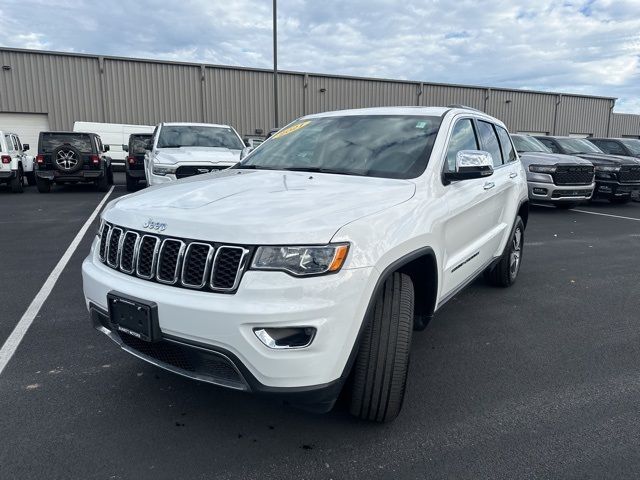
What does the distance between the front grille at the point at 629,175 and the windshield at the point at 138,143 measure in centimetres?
1323

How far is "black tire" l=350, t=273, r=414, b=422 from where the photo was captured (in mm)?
2365

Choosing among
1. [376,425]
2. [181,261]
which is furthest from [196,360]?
[376,425]

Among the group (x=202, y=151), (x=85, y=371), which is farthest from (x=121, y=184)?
(x=85, y=371)

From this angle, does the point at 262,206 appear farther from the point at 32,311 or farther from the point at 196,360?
the point at 32,311

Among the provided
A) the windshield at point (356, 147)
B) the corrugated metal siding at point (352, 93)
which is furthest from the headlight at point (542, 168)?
the corrugated metal siding at point (352, 93)

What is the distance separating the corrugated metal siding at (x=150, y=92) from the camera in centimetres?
2409

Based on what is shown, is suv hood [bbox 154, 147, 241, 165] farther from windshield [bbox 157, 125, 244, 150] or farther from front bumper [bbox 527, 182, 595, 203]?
front bumper [bbox 527, 182, 595, 203]

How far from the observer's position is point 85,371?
10.4 feet

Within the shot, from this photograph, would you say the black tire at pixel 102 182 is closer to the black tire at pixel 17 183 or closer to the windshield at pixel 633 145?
the black tire at pixel 17 183

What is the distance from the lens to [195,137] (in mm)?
9852

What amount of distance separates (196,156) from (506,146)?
5429mm

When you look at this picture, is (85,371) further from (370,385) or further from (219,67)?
(219,67)

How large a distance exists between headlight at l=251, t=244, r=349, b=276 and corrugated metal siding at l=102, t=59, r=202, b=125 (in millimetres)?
24893

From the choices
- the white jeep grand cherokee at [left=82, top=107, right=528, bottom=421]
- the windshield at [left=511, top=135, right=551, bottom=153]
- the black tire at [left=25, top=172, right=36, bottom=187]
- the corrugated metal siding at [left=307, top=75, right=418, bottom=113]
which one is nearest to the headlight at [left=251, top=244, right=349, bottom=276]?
the white jeep grand cherokee at [left=82, top=107, right=528, bottom=421]
